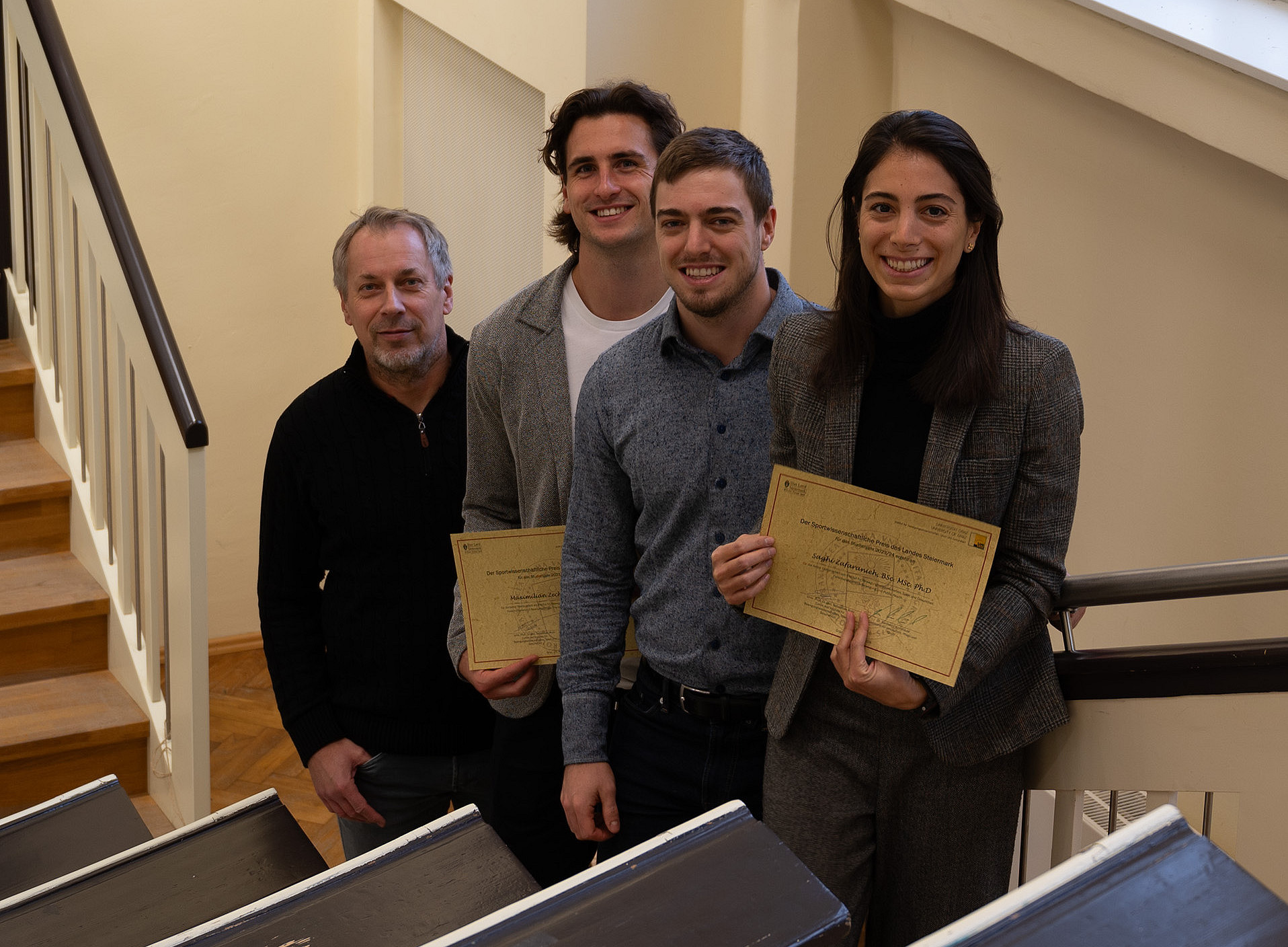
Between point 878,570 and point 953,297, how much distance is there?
0.32 meters

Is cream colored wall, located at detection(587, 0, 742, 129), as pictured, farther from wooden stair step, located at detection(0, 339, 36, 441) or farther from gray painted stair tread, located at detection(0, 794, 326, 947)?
gray painted stair tread, located at detection(0, 794, 326, 947)

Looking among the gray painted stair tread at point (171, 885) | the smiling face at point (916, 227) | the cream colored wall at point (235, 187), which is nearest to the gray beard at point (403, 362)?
the smiling face at point (916, 227)

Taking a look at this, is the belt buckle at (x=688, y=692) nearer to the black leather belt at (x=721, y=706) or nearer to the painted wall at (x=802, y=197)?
the black leather belt at (x=721, y=706)

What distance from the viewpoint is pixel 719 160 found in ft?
5.07

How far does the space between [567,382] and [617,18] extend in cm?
195

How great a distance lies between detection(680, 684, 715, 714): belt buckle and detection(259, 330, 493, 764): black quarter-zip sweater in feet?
2.08

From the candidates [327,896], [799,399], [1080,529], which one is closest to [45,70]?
[799,399]

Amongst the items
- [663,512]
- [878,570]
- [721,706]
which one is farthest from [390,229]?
[878,570]

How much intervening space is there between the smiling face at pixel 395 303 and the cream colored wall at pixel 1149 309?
1515mm

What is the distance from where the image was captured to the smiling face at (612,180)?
5.95 ft

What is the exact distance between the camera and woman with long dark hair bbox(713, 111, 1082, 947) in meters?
1.31

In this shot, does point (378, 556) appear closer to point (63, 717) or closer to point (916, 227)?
point (916, 227)

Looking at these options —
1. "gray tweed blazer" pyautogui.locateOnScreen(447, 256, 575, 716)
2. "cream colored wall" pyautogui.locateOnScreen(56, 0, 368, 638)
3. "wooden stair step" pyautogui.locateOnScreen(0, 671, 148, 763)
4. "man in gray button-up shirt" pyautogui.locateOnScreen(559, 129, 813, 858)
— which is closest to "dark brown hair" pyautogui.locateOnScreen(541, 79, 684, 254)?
"gray tweed blazer" pyautogui.locateOnScreen(447, 256, 575, 716)

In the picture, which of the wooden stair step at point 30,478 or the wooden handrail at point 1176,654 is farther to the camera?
the wooden stair step at point 30,478
